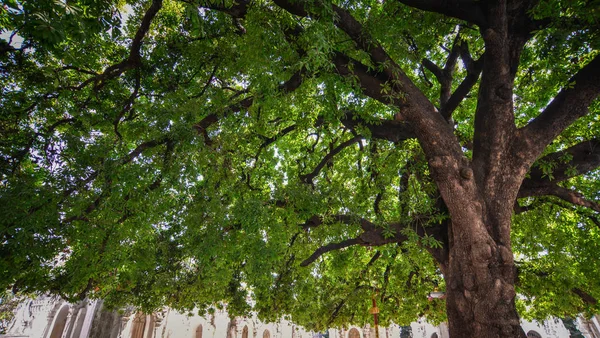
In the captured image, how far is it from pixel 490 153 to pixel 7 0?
5455 millimetres

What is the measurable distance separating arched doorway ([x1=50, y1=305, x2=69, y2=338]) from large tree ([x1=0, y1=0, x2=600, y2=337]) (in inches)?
306

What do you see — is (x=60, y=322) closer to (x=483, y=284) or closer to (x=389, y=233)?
(x=389, y=233)

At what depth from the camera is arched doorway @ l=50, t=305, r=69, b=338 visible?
1222 centimetres

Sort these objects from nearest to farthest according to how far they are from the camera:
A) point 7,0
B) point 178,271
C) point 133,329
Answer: point 7,0 → point 178,271 → point 133,329

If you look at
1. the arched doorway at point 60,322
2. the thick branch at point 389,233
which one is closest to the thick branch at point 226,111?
the thick branch at point 389,233

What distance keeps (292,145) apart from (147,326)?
43.6ft

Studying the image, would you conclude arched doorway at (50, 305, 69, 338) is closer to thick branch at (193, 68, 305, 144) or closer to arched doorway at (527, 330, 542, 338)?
thick branch at (193, 68, 305, 144)

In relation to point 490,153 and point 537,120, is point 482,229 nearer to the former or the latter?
point 490,153

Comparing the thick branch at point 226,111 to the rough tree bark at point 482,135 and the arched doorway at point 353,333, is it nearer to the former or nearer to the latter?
the rough tree bark at point 482,135

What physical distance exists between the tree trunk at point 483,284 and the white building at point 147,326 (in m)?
9.33

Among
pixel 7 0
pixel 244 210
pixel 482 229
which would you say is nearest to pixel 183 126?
pixel 244 210

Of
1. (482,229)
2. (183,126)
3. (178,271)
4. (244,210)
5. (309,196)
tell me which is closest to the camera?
(482,229)

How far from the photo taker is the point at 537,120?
3.81m

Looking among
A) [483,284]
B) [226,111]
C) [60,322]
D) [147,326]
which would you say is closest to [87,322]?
[60,322]
